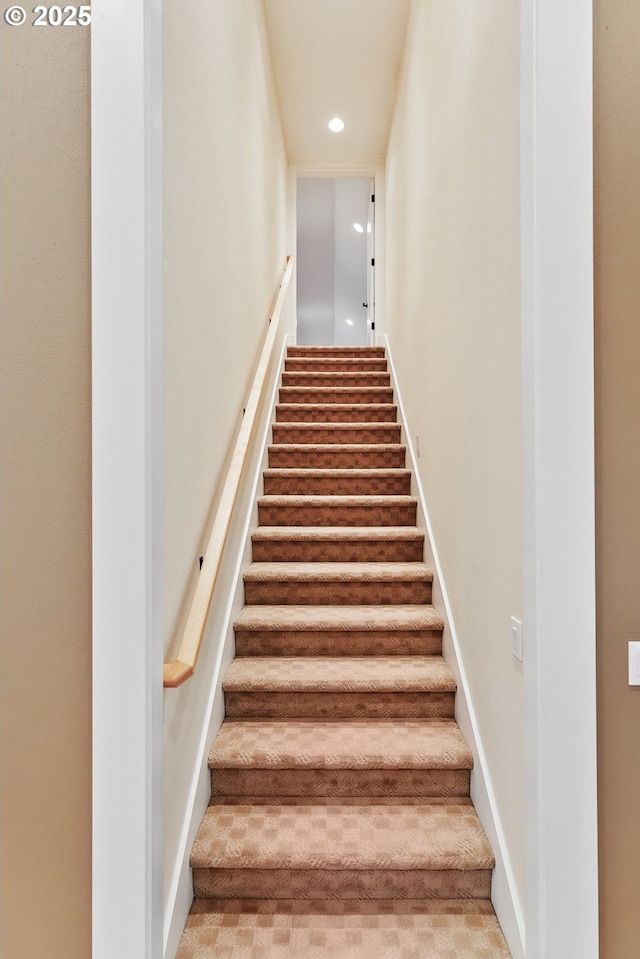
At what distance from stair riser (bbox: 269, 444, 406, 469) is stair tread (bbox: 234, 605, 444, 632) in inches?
48.8

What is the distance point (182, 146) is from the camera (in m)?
1.62

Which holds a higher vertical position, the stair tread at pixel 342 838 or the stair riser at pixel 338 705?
the stair riser at pixel 338 705

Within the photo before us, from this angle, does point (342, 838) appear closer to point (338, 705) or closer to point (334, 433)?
point (338, 705)

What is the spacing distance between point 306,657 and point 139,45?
205 cm

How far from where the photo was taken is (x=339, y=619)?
7.66 feet

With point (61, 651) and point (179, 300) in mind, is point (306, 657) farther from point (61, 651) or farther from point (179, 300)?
point (179, 300)

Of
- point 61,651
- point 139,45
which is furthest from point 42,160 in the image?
point 61,651

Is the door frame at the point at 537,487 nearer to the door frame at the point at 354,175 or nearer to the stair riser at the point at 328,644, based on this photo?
the stair riser at the point at 328,644

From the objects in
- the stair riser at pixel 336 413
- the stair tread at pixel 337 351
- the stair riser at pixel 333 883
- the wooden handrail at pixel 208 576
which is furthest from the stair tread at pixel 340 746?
the stair tread at pixel 337 351

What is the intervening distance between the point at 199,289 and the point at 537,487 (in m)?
1.28

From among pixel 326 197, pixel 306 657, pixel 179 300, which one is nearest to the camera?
pixel 179 300

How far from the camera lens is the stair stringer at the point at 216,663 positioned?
55.8 inches

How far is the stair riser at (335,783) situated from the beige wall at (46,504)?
68 centimetres

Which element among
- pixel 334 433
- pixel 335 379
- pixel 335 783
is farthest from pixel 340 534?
pixel 335 379
